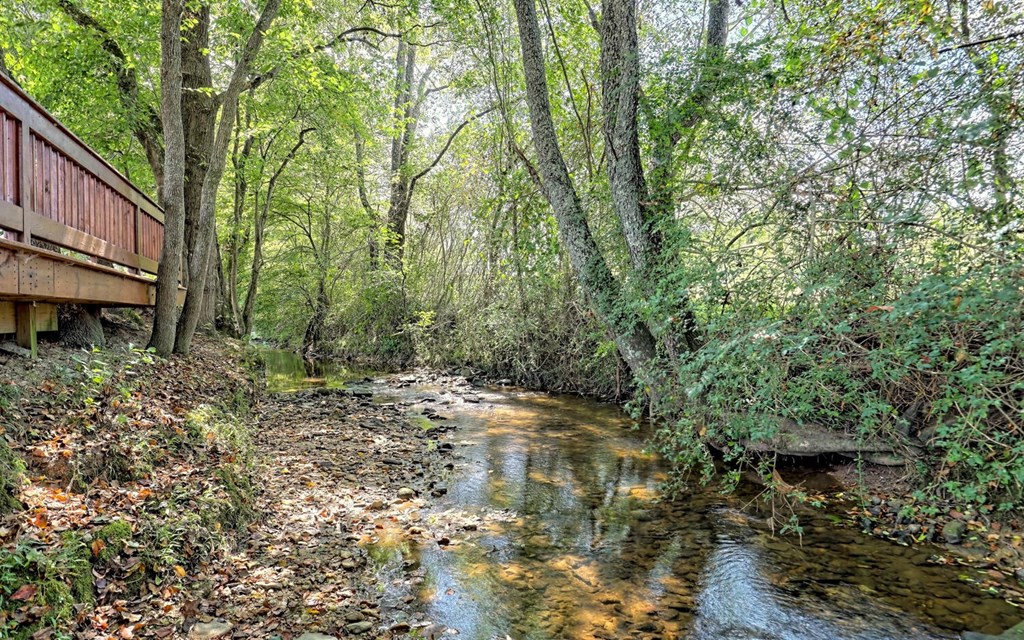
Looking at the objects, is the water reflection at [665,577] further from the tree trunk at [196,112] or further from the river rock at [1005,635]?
the tree trunk at [196,112]

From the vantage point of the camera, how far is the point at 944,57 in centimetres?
452

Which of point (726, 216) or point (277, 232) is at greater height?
point (277, 232)

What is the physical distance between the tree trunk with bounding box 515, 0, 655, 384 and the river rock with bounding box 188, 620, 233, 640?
209 inches

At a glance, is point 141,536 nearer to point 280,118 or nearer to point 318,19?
point 318,19

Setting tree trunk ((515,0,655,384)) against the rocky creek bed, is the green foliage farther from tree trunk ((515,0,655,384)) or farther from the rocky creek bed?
tree trunk ((515,0,655,384))

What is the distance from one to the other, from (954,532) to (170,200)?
9391 millimetres

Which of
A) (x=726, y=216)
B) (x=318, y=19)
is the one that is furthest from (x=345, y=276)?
(x=726, y=216)

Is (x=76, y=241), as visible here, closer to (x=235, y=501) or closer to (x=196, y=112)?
(x=235, y=501)

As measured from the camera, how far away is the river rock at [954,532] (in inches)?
175

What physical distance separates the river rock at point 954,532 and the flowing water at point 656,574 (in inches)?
7.7

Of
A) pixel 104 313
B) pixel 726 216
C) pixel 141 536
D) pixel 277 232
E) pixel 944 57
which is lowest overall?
pixel 141 536

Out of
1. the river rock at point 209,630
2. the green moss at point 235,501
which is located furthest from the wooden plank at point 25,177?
the river rock at point 209,630

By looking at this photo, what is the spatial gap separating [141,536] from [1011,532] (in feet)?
21.3

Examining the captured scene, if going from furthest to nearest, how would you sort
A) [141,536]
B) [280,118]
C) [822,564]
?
[280,118]
[822,564]
[141,536]
